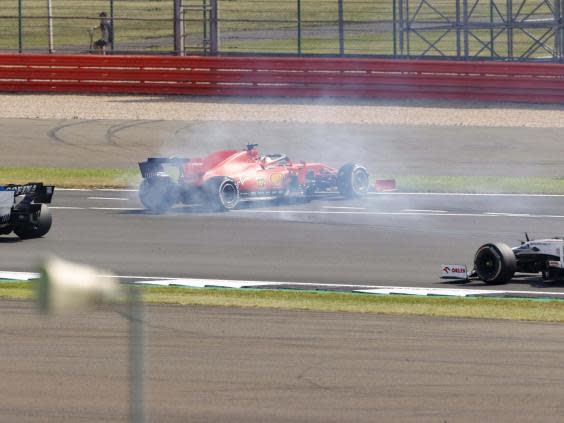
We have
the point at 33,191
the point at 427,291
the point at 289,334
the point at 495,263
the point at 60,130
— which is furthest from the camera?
the point at 60,130

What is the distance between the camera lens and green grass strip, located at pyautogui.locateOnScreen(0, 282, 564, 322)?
12203 mm

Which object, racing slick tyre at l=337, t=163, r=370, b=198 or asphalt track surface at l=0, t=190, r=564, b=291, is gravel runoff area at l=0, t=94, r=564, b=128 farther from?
racing slick tyre at l=337, t=163, r=370, b=198

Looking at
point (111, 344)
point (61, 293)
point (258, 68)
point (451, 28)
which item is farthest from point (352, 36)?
point (61, 293)

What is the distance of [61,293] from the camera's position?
12.1ft

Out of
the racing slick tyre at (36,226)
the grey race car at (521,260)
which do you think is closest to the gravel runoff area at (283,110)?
the racing slick tyre at (36,226)

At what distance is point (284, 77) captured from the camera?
33.8m

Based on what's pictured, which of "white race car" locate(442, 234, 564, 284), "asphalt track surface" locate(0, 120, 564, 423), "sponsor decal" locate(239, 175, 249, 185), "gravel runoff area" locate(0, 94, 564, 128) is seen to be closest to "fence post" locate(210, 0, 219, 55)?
"gravel runoff area" locate(0, 94, 564, 128)

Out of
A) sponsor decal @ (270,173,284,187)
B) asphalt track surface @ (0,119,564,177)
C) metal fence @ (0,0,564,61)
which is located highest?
metal fence @ (0,0,564,61)

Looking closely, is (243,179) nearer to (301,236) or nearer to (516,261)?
(301,236)

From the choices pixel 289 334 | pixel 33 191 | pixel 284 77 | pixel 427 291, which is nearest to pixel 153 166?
pixel 33 191

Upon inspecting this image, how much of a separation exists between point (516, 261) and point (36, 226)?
7.35 m

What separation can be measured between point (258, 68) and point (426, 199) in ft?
40.1

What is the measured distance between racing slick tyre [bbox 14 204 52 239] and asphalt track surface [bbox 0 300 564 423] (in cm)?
598

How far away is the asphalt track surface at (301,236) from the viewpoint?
15.6 metres
